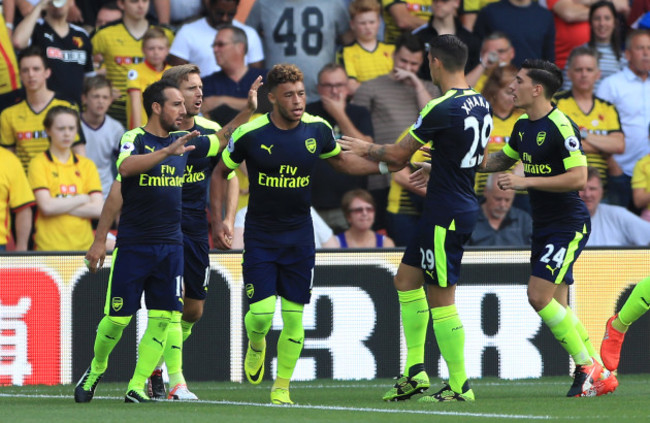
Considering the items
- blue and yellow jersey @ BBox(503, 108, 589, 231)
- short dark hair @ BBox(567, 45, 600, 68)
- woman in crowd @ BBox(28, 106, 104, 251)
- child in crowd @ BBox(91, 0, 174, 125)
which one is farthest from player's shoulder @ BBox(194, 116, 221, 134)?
short dark hair @ BBox(567, 45, 600, 68)

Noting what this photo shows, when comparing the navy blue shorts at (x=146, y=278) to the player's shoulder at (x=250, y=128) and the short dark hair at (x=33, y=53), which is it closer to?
the player's shoulder at (x=250, y=128)

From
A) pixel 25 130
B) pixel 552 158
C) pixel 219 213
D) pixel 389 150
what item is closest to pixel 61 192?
pixel 25 130

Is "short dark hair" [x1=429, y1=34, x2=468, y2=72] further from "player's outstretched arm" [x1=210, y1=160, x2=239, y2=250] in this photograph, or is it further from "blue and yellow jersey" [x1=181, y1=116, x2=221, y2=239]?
"blue and yellow jersey" [x1=181, y1=116, x2=221, y2=239]

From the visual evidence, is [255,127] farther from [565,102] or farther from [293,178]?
[565,102]

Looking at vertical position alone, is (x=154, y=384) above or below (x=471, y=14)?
below

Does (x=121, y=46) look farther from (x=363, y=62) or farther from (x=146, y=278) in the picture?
(x=146, y=278)

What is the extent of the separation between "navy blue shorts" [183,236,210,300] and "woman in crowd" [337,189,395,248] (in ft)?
9.72

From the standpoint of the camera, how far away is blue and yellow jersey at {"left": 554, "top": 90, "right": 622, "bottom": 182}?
13805mm

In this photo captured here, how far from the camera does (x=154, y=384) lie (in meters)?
9.50

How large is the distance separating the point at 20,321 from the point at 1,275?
17.9 inches

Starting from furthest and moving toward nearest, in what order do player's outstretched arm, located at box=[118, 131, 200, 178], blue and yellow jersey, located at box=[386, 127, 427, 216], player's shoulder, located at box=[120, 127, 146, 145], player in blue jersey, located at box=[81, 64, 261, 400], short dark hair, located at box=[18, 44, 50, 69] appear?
blue and yellow jersey, located at box=[386, 127, 427, 216], short dark hair, located at box=[18, 44, 50, 69], player in blue jersey, located at box=[81, 64, 261, 400], player's shoulder, located at box=[120, 127, 146, 145], player's outstretched arm, located at box=[118, 131, 200, 178]

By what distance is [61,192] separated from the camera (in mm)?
12273

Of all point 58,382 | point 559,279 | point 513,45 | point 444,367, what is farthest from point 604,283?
point 58,382

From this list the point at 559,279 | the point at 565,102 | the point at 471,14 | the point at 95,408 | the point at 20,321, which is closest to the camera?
the point at 95,408
